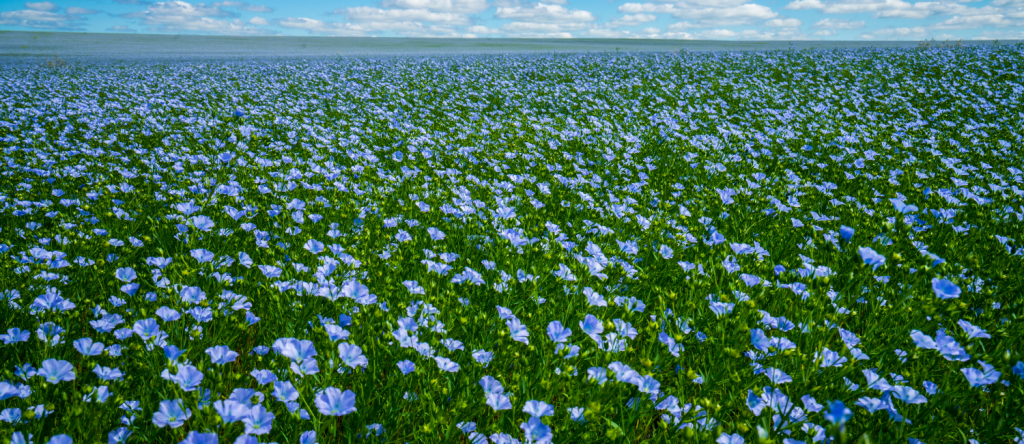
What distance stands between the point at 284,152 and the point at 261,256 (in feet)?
9.08

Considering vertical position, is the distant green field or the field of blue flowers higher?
the distant green field

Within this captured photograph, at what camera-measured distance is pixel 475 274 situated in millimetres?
2318

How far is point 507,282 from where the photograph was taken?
7.58 ft

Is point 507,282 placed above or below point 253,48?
below

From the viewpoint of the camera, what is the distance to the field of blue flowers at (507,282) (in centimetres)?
160

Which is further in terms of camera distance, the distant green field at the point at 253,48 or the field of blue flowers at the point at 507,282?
the distant green field at the point at 253,48

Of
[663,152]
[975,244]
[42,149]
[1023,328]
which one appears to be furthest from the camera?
[663,152]

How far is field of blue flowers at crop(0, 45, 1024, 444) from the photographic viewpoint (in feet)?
5.25

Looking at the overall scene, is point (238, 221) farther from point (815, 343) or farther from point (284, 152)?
point (815, 343)

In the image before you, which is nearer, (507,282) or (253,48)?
(507,282)

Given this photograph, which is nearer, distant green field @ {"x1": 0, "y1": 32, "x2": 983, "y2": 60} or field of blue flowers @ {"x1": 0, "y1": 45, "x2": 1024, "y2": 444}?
field of blue flowers @ {"x1": 0, "y1": 45, "x2": 1024, "y2": 444}

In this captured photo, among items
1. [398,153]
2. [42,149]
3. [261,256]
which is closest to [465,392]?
[261,256]

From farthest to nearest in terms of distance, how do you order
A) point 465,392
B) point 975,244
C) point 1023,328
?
point 975,244, point 1023,328, point 465,392

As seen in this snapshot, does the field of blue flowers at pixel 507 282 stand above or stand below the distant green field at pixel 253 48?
below
